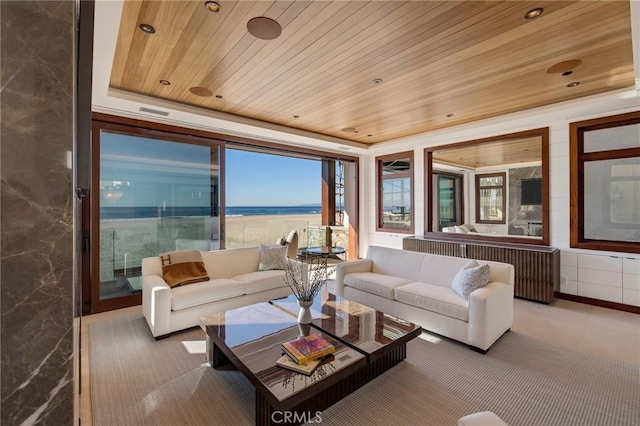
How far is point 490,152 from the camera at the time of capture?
19.2 feet

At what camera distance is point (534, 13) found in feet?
7.29

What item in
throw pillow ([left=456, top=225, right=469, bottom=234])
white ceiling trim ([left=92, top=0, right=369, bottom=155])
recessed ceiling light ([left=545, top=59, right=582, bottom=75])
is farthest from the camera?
throw pillow ([left=456, top=225, right=469, bottom=234])

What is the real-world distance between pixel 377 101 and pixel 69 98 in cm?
386

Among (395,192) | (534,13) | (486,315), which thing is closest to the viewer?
(534,13)

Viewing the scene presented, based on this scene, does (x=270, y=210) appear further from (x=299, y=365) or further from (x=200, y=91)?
(x=299, y=365)

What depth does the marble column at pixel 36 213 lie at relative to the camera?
1.97 feet

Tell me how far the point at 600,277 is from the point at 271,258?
15.0 feet

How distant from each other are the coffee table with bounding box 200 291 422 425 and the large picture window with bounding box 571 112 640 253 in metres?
3.58

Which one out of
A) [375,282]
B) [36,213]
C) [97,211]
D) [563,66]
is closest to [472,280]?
[375,282]

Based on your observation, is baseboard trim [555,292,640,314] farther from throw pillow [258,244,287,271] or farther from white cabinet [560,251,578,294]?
throw pillow [258,244,287,271]

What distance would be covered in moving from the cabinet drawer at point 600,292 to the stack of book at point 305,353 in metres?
4.24

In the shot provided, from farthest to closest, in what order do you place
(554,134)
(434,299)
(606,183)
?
(554,134) → (606,183) → (434,299)

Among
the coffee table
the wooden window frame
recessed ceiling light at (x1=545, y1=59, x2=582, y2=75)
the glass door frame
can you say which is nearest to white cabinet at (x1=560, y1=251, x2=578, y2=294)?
the wooden window frame

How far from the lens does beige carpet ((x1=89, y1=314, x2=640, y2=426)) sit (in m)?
2.02
